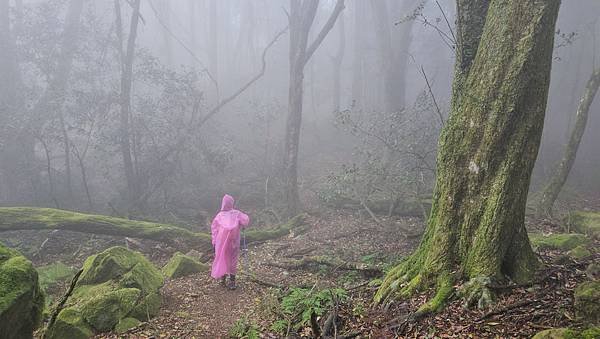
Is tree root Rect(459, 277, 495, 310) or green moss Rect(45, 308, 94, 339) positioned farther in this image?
green moss Rect(45, 308, 94, 339)

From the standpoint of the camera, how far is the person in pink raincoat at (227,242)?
8.22m

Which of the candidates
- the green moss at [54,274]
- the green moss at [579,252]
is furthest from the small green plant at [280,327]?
the green moss at [54,274]

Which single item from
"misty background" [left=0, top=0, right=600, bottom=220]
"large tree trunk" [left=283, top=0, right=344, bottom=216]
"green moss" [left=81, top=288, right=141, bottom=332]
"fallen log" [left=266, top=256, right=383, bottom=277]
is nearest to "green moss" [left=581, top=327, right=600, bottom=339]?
"fallen log" [left=266, top=256, right=383, bottom=277]

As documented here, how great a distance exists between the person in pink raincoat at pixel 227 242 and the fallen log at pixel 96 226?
3.31m

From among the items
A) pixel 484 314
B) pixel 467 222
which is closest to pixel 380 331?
pixel 484 314

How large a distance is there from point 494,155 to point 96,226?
9481mm

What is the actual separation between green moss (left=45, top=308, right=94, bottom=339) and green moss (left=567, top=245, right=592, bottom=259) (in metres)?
7.09

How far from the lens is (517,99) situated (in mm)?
5082

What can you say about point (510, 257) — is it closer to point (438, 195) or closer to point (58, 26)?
point (438, 195)

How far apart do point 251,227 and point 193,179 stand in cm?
562

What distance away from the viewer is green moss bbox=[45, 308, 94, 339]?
5.62m

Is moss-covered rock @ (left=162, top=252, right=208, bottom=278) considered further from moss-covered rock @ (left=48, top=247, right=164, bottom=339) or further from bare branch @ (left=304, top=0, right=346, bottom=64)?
bare branch @ (left=304, top=0, right=346, bottom=64)

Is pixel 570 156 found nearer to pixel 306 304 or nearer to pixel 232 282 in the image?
pixel 306 304

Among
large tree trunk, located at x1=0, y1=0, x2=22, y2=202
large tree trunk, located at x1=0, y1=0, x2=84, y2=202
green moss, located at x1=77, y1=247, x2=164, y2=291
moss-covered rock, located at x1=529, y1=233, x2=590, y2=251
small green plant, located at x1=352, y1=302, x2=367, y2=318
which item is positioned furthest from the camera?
large tree trunk, located at x1=0, y1=0, x2=84, y2=202
